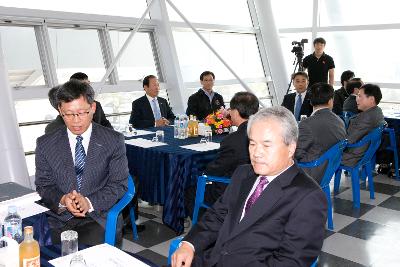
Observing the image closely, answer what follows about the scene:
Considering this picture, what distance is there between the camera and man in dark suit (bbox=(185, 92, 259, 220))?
10.2 feet

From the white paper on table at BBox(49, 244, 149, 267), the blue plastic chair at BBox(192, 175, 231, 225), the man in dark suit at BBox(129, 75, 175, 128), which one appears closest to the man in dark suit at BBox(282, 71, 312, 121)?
the man in dark suit at BBox(129, 75, 175, 128)

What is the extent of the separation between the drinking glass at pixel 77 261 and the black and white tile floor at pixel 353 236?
1.82m

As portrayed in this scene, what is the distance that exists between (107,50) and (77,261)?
213 inches

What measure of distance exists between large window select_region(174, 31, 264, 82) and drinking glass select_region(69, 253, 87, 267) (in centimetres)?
603

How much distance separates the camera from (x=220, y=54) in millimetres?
7574

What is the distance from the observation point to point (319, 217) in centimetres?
160

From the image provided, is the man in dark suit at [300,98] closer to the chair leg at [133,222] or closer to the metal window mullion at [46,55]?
the chair leg at [133,222]

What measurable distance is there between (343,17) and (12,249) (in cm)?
800

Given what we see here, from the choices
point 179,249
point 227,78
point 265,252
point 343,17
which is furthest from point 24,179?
point 343,17

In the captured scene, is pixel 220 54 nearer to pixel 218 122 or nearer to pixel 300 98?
pixel 300 98

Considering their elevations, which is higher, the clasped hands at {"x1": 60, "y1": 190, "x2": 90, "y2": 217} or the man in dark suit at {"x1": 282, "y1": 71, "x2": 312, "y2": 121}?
the man in dark suit at {"x1": 282, "y1": 71, "x2": 312, "y2": 121}

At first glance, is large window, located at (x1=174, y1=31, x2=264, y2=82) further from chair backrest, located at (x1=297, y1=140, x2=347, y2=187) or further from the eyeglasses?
the eyeglasses

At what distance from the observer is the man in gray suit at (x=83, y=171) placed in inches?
89.7

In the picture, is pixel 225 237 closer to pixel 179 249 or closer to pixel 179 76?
pixel 179 249
